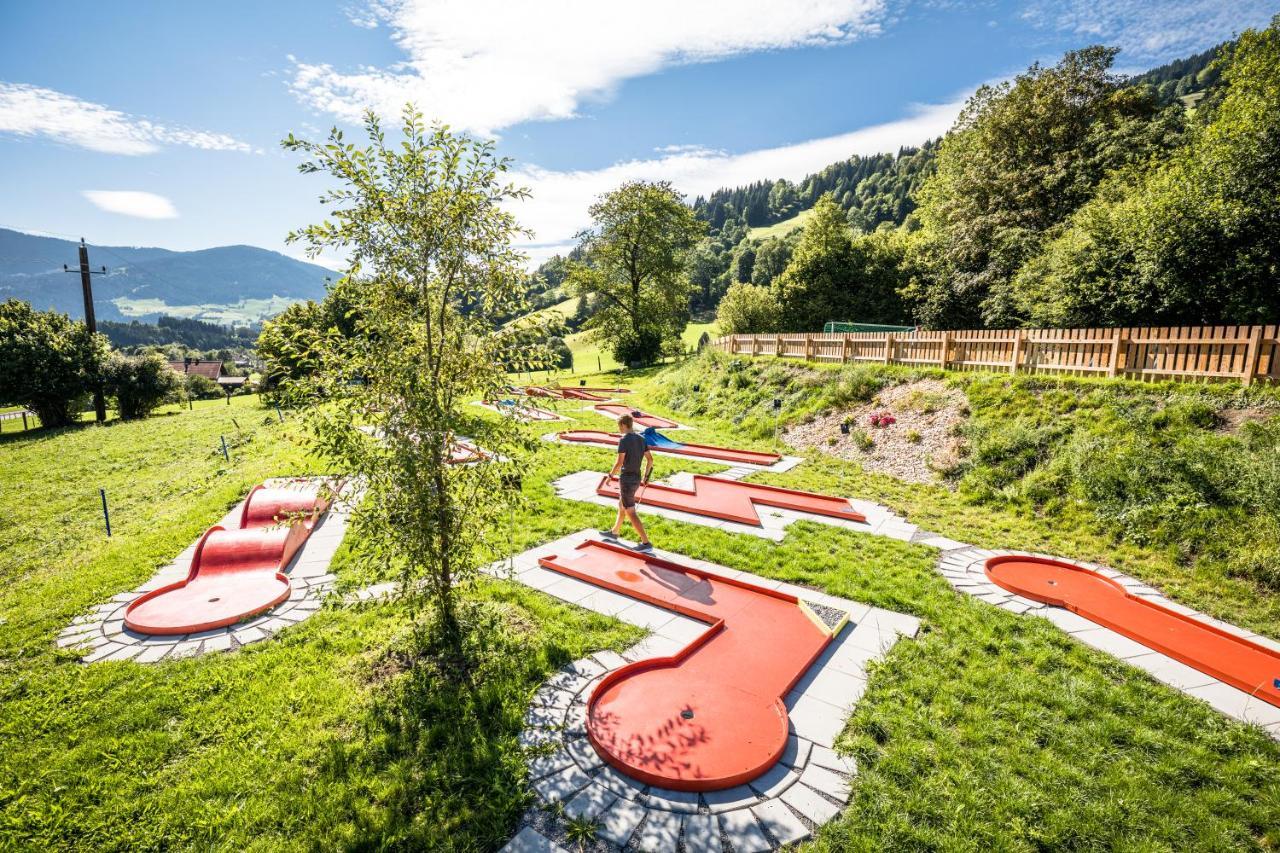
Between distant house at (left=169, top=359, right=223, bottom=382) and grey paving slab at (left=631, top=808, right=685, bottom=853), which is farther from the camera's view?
distant house at (left=169, top=359, right=223, bottom=382)

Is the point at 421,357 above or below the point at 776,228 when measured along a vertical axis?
below

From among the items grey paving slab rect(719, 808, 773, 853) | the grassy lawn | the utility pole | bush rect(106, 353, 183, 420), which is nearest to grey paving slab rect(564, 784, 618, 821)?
the grassy lawn

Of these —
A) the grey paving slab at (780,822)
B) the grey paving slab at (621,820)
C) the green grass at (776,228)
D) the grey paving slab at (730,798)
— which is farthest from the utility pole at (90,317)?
the green grass at (776,228)

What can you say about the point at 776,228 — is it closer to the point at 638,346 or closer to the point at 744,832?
the point at 638,346

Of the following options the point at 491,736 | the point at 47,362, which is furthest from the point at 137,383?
the point at 491,736

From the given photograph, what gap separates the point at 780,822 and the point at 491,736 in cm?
204

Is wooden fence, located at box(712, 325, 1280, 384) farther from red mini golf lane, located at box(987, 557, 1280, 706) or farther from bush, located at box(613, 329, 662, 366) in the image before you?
bush, located at box(613, 329, 662, 366)

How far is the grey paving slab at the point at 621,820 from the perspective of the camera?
9.93 ft

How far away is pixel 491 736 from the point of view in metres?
3.78

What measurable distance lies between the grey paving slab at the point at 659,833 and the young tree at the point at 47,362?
126ft

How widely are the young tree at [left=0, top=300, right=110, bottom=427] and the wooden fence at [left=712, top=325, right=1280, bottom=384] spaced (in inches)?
1476

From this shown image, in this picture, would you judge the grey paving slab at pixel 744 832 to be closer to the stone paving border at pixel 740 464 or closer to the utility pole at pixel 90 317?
the stone paving border at pixel 740 464

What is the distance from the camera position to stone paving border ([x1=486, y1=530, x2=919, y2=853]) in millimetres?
3051

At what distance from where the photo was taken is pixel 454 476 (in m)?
4.84
